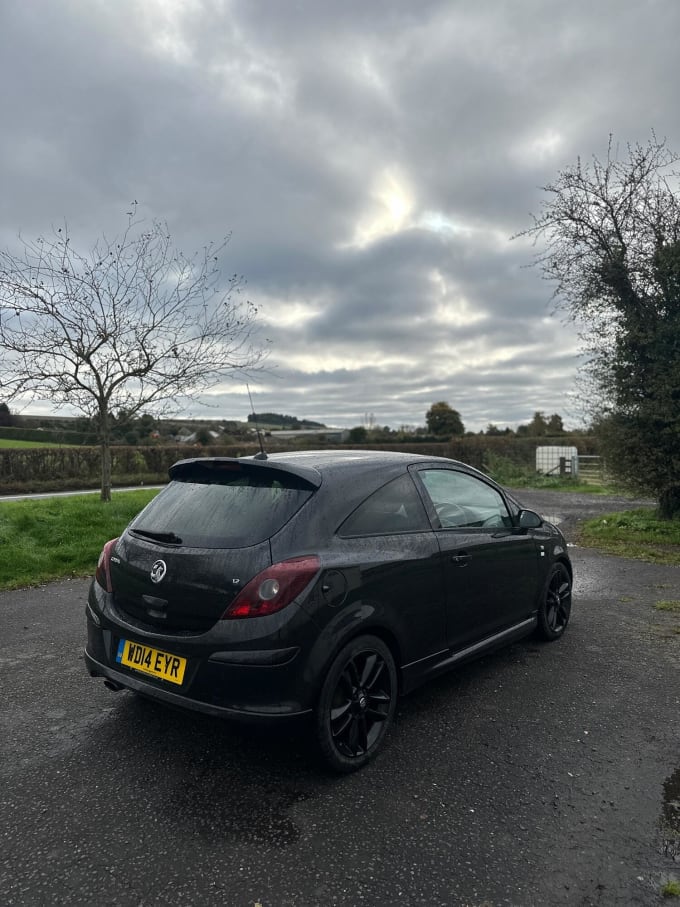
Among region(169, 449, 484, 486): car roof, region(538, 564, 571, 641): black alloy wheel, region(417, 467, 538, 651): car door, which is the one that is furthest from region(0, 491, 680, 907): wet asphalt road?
region(169, 449, 484, 486): car roof

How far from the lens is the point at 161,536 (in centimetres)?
326

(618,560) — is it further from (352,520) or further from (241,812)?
(241,812)

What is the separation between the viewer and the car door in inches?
147

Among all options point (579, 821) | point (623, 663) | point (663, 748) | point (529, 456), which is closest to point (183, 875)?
point (579, 821)

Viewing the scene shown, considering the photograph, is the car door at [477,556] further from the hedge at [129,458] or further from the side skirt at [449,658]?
the hedge at [129,458]

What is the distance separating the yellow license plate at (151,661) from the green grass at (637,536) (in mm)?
7774

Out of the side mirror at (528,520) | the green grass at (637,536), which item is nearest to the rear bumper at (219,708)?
the side mirror at (528,520)

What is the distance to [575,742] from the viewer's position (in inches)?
129

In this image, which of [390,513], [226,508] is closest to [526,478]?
[390,513]

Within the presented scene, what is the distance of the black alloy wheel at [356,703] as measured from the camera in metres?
2.84

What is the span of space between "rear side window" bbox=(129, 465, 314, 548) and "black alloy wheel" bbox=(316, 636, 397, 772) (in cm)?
74

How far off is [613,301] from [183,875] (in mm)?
11429

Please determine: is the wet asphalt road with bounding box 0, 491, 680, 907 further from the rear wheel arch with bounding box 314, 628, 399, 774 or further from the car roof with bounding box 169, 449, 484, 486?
the car roof with bounding box 169, 449, 484, 486

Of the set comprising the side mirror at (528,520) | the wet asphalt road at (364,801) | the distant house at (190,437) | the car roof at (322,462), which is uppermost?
the distant house at (190,437)
